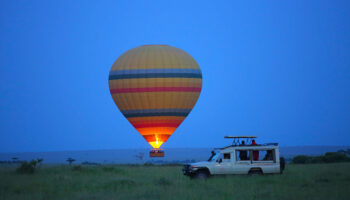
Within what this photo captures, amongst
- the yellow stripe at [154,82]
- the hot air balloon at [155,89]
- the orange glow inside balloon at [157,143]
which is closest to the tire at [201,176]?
the hot air balloon at [155,89]

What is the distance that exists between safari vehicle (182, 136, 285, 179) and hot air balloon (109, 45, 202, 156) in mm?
14874

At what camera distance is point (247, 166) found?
90.8 feet

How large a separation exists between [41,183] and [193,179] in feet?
24.9

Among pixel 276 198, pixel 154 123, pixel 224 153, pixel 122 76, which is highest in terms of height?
pixel 122 76

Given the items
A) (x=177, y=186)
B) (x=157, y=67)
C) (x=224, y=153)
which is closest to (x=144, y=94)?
(x=157, y=67)

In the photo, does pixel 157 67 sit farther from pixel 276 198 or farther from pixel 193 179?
pixel 276 198

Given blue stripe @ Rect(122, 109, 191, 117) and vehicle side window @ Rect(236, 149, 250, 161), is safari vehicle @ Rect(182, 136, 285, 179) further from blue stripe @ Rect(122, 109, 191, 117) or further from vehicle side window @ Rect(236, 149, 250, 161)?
blue stripe @ Rect(122, 109, 191, 117)

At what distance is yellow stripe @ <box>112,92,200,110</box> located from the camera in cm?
4212

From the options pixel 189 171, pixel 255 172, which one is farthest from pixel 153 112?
pixel 255 172

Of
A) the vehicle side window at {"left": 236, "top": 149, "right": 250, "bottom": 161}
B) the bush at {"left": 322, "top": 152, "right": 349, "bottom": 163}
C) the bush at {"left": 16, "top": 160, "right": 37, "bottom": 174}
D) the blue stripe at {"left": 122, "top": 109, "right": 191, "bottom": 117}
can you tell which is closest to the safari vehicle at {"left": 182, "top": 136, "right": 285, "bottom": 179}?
the vehicle side window at {"left": 236, "top": 149, "right": 250, "bottom": 161}

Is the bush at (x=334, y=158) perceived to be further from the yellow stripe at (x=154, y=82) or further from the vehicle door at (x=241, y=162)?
the vehicle door at (x=241, y=162)

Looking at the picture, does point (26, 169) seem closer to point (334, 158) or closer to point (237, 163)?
point (237, 163)

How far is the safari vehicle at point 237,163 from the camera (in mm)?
27547

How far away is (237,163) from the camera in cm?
2761
